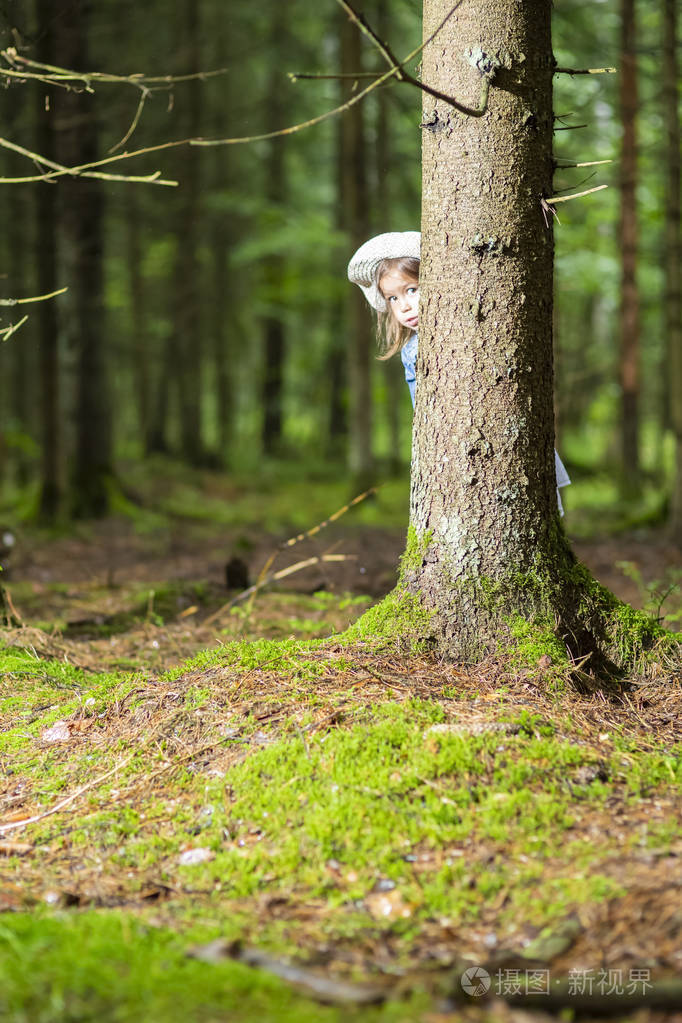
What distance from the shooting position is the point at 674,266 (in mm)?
9672

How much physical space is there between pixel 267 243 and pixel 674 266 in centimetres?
882

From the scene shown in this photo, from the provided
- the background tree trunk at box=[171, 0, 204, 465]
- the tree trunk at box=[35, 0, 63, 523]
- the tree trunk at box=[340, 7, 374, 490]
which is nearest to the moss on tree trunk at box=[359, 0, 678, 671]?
the tree trunk at box=[35, 0, 63, 523]

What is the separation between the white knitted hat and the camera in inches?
164

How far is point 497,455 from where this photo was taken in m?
3.62

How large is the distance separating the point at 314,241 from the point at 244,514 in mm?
5555

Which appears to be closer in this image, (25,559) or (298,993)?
(298,993)

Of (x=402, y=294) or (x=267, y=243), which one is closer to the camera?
(x=402, y=294)

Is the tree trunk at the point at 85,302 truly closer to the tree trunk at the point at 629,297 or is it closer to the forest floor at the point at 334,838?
the tree trunk at the point at 629,297

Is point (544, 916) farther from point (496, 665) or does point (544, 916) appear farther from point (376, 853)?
point (496, 665)

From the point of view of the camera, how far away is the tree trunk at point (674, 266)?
30.8ft

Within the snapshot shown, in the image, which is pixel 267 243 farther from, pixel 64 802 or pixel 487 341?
pixel 64 802

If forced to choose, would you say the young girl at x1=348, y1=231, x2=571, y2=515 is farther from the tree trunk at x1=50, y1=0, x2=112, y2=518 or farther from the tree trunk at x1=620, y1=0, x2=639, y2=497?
the tree trunk at x1=620, y1=0, x2=639, y2=497

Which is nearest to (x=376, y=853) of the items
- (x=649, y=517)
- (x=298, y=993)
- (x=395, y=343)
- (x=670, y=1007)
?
(x=298, y=993)
